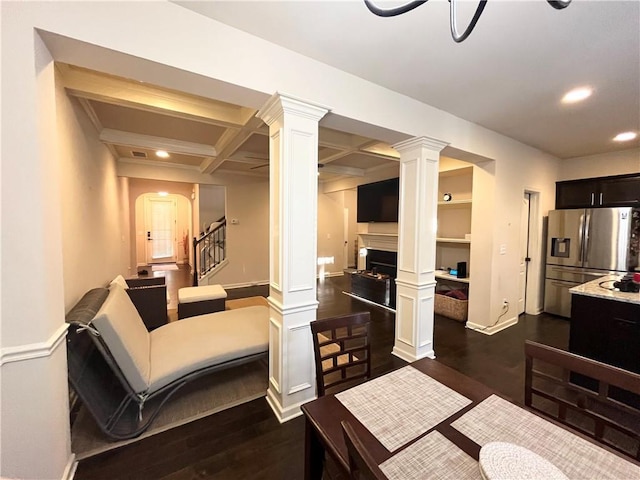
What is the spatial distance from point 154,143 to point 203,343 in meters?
3.11

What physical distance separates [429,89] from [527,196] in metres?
3.26

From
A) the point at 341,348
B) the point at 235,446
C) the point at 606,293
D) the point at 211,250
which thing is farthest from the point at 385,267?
the point at 211,250

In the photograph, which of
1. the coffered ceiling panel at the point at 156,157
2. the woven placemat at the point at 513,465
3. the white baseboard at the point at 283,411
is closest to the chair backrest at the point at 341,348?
the white baseboard at the point at 283,411

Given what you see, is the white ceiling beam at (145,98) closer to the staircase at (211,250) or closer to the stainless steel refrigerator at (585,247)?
the staircase at (211,250)

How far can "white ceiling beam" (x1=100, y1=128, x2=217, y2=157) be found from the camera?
3523mm

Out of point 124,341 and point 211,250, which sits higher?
point 211,250

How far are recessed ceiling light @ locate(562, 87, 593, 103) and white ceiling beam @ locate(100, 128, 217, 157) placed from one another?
4.48 m

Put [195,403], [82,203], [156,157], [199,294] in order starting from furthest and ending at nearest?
[156,157]
[199,294]
[82,203]
[195,403]

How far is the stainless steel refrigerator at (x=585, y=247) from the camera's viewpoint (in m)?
3.65

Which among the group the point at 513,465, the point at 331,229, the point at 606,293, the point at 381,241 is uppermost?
the point at 331,229

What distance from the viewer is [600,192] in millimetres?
4125

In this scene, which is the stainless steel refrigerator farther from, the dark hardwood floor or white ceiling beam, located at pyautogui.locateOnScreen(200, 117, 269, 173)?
white ceiling beam, located at pyautogui.locateOnScreen(200, 117, 269, 173)

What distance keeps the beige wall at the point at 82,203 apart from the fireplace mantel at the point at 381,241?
15.2ft

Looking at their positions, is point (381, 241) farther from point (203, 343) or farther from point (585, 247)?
point (203, 343)
